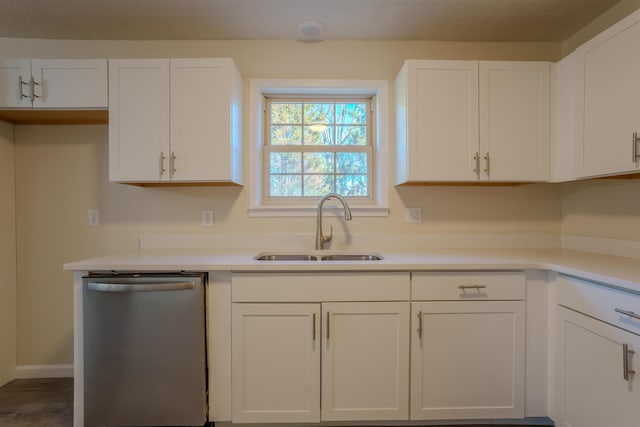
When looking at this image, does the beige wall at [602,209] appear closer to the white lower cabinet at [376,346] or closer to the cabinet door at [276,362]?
the white lower cabinet at [376,346]

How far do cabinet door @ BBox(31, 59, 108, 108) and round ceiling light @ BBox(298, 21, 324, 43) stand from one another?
3.88 feet

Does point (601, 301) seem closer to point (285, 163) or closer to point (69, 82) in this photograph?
point (285, 163)

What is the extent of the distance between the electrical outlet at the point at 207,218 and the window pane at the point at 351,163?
0.95 meters

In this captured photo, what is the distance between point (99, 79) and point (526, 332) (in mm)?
2687

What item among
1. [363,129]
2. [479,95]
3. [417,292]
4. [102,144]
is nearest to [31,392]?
[102,144]

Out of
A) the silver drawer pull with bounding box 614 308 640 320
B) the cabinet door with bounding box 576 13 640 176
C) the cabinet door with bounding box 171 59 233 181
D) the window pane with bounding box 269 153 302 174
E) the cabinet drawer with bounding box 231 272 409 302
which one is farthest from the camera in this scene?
the window pane with bounding box 269 153 302 174

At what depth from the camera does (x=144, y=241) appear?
6.86ft

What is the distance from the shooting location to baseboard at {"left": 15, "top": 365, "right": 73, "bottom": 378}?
209 cm

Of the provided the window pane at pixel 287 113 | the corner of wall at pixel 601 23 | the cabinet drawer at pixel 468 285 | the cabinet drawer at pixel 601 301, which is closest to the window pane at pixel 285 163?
the window pane at pixel 287 113

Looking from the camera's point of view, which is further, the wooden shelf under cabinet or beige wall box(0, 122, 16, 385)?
beige wall box(0, 122, 16, 385)

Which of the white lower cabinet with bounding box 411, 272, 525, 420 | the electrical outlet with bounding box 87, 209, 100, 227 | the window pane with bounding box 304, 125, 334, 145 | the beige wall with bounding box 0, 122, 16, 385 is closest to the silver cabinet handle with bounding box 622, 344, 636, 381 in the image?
the white lower cabinet with bounding box 411, 272, 525, 420

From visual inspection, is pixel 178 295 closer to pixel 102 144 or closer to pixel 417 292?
pixel 417 292

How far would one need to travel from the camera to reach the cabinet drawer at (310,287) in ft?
4.89

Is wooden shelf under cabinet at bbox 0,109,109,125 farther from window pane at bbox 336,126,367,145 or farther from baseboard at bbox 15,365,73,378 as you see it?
baseboard at bbox 15,365,73,378
